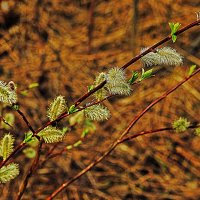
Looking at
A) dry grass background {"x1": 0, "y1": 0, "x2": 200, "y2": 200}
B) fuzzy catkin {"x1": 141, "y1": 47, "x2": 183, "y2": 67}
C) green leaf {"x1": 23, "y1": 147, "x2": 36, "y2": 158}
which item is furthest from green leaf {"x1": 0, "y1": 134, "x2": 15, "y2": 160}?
dry grass background {"x1": 0, "y1": 0, "x2": 200, "y2": 200}

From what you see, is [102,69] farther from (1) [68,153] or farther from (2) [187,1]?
(2) [187,1]

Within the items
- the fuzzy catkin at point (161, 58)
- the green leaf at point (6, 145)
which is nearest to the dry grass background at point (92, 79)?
the green leaf at point (6, 145)

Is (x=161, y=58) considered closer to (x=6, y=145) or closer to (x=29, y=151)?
(x=6, y=145)

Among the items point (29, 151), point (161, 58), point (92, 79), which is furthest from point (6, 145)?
point (92, 79)

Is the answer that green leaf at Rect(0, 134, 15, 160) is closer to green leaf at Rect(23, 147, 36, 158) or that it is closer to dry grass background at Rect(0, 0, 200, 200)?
green leaf at Rect(23, 147, 36, 158)

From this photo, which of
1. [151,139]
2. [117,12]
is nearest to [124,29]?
[117,12]

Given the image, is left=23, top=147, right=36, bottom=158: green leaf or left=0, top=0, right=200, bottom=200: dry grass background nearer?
left=23, top=147, right=36, bottom=158: green leaf

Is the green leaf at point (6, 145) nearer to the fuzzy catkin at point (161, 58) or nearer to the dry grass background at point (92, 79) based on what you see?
the fuzzy catkin at point (161, 58)

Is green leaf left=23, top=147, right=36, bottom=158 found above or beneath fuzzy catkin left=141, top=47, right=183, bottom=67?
above
